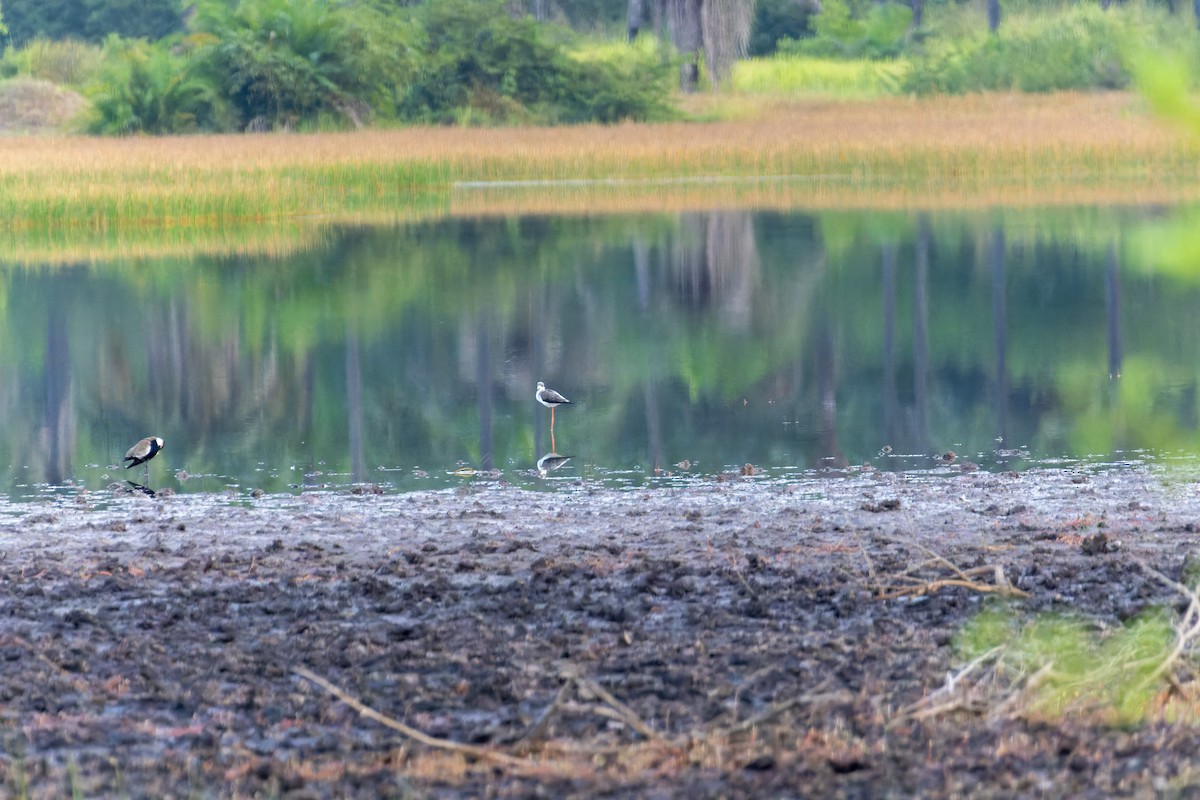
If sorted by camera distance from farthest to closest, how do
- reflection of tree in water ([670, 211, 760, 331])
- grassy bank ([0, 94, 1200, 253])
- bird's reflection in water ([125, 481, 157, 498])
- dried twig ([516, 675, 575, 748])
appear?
grassy bank ([0, 94, 1200, 253]), reflection of tree in water ([670, 211, 760, 331]), bird's reflection in water ([125, 481, 157, 498]), dried twig ([516, 675, 575, 748])

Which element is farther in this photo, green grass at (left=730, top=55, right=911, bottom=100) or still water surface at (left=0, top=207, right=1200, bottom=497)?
green grass at (left=730, top=55, right=911, bottom=100)

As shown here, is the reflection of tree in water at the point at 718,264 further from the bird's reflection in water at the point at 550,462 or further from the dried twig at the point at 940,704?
the dried twig at the point at 940,704

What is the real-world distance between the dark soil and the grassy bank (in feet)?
58.2

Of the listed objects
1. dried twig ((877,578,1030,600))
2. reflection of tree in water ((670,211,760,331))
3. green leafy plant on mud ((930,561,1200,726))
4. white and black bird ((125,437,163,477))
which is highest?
green leafy plant on mud ((930,561,1200,726))

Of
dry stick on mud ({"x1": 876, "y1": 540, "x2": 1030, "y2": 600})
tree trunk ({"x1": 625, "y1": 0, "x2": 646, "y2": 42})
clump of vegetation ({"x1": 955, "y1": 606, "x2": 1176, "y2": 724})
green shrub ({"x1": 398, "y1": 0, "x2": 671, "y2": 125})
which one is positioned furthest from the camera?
tree trunk ({"x1": 625, "y1": 0, "x2": 646, "y2": 42})

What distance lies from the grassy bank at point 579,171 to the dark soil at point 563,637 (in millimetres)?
17746

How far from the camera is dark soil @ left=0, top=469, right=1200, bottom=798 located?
4.56m

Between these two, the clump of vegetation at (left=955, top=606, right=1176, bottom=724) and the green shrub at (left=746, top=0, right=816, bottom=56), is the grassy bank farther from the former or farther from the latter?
the green shrub at (left=746, top=0, right=816, bottom=56)

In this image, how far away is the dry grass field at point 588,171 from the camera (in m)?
26.4

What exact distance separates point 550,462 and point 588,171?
22.9 m

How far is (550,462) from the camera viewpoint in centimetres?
985

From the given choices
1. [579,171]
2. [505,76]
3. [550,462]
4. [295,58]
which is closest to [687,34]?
[505,76]

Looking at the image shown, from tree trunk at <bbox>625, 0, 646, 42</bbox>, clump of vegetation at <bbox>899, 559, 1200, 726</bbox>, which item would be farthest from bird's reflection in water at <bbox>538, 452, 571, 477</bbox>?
tree trunk at <bbox>625, 0, 646, 42</bbox>

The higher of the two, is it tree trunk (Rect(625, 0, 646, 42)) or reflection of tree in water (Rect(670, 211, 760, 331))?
tree trunk (Rect(625, 0, 646, 42))
